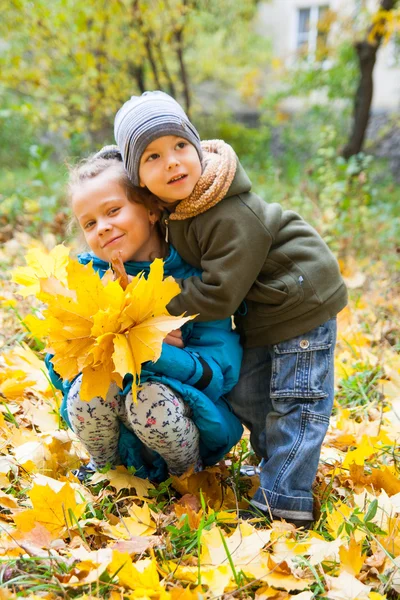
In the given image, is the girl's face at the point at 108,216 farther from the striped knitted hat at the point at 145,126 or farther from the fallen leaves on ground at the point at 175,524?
the fallen leaves on ground at the point at 175,524

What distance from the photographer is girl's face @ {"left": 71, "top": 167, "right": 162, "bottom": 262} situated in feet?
5.58

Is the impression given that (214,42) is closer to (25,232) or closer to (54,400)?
(25,232)

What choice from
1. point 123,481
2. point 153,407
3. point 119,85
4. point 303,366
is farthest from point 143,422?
point 119,85

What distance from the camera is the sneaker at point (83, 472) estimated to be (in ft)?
5.92

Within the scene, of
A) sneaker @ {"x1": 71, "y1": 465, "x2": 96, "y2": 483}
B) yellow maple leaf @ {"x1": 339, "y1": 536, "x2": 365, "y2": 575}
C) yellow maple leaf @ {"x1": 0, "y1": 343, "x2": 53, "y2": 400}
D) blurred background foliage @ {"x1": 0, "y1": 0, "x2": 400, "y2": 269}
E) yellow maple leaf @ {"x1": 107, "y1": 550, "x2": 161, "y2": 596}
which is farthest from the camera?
blurred background foliage @ {"x1": 0, "y1": 0, "x2": 400, "y2": 269}

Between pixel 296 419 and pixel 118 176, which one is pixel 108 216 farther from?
pixel 296 419

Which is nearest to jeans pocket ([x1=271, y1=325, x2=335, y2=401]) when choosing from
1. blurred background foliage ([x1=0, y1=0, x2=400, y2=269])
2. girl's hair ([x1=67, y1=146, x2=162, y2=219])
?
girl's hair ([x1=67, y1=146, x2=162, y2=219])

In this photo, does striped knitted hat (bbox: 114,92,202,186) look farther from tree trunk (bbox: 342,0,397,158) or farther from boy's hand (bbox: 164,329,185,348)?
tree trunk (bbox: 342,0,397,158)

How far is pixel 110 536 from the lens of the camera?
4.56 feet

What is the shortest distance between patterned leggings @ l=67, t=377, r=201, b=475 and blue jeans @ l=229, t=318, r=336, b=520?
0.25 meters

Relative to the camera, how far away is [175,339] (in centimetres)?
171

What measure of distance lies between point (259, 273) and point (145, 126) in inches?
21.5

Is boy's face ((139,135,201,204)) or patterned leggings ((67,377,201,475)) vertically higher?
boy's face ((139,135,201,204))

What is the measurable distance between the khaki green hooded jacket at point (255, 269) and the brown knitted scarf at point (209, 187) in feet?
0.07
